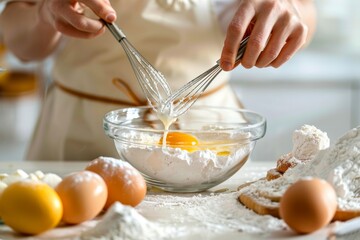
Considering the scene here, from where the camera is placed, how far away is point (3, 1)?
4.46 feet

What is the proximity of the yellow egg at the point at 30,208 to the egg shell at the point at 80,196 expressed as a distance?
17 millimetres

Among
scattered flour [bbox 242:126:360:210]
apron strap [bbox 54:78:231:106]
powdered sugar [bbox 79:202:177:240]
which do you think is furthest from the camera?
apron strap [bbox 54:78:231:106]

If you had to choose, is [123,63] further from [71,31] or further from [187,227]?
[187,227]

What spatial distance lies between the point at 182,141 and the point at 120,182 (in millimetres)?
164

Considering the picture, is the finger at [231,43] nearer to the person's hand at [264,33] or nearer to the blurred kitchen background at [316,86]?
the person's hand at [264,33]

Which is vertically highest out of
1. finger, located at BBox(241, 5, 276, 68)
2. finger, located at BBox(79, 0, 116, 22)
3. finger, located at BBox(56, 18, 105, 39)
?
finger, located at BBox(241, 5, 276, 68)

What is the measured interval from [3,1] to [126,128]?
1.66 ft

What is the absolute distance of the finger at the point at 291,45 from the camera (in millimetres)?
1054

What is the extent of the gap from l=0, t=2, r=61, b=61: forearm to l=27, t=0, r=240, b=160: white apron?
39mm

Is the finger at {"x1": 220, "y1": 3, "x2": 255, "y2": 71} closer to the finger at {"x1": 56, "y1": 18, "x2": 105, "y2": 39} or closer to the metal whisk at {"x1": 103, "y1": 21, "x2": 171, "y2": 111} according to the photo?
the metal whisk at {"x1": 103, "y1": 21, "x2": 171, "y2": 111}

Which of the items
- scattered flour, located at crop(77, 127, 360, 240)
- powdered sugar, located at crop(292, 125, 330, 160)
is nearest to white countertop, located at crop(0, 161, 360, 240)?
scattered flour, located at crop(77, 127, 360, 240)

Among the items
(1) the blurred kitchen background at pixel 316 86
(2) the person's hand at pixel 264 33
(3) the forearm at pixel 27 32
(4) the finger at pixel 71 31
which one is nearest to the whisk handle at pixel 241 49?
(2) the person's hand at pixel 264 33

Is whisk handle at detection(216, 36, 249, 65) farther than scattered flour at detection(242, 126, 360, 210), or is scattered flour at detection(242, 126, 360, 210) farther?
whisk handle at detection(216, 36, 249, 65)

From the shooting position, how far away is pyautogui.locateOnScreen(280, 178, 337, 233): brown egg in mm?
751
